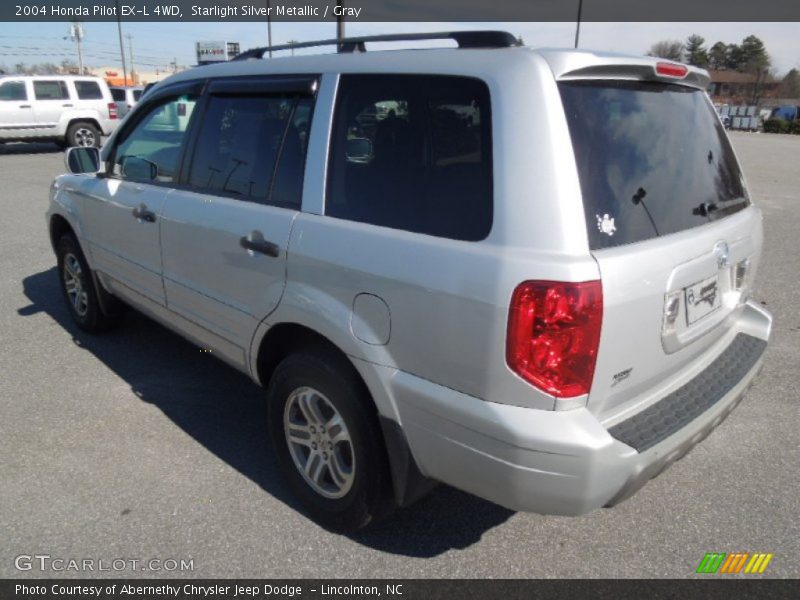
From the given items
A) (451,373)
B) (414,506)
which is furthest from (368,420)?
(414,506)

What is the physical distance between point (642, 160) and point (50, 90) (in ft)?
62.0

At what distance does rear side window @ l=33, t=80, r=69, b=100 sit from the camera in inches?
664

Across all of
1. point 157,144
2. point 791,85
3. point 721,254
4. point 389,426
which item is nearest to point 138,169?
point 157,144

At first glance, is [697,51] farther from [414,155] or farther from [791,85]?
[414,155]

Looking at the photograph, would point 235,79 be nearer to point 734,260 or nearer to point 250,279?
point 250,279

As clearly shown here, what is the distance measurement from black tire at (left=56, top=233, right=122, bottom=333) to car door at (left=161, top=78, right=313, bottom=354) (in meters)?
1.48

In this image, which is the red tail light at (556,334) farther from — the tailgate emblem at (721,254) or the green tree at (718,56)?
the green tree at (718,56)

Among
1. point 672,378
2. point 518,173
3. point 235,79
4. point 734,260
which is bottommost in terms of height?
point 672,378

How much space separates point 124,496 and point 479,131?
7.39ft

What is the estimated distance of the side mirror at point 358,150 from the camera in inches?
94.8

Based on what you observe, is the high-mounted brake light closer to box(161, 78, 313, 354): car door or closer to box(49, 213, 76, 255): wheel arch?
box(161, 78, 313, 354): car door

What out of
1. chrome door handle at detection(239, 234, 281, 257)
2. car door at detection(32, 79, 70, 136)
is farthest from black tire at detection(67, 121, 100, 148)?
chrome door handle at detection(239, 234, 281, 257)

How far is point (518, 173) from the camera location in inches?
75.8

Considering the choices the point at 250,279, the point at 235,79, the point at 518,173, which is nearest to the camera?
the point at 518,173
